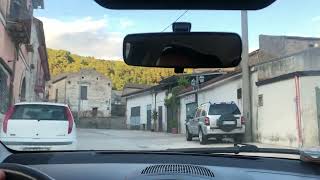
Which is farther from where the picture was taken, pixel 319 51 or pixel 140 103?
pixel 140 103

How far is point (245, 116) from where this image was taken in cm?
311

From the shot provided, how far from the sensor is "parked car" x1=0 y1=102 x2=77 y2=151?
3.33 metres

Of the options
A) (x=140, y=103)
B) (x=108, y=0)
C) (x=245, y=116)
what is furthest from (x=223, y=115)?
(x=108, y=0)

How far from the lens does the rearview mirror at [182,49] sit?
2.80 metres

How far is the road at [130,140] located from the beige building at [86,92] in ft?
0.89

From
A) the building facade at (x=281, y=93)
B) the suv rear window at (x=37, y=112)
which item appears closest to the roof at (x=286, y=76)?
the building facade at (x=281, y=93)

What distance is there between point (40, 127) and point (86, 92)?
651 mm

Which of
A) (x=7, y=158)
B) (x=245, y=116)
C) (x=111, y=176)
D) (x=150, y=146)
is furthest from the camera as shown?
(x=150, y=146)

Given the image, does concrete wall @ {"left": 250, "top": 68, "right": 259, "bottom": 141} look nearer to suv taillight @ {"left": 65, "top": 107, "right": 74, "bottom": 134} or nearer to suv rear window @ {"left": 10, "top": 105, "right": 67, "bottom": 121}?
suv taillight @ {"left": 65, "top": 107, "right": 74, "bottom": 134}

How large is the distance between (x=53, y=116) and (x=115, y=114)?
658mm

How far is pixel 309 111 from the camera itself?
3.16 m

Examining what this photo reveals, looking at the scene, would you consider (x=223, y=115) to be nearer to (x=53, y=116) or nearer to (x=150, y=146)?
(x=150, y=146)

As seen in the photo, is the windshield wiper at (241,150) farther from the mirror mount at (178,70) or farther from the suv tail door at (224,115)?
the mirror mount at (178,70)

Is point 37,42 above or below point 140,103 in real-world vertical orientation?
above
